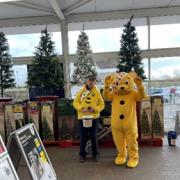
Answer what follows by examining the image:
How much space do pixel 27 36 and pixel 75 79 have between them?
208 centimetres

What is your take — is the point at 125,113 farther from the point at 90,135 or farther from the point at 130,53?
the point at 130,53

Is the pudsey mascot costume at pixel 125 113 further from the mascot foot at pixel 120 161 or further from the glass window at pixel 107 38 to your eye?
the glass window at pixel 107 38

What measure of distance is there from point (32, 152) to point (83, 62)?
393 cm

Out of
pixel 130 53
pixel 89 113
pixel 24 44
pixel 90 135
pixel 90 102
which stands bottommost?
pixel 90 135

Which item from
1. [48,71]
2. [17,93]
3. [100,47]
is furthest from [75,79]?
[17,93]

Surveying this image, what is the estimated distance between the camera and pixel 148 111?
5.67m

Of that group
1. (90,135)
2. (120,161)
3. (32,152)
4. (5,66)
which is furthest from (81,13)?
(32,152)

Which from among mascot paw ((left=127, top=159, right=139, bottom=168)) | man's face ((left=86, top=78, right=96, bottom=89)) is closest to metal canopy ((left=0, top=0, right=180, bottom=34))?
man's face ((left=86, top=78, right=96, bottom=89))

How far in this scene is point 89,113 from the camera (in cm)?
479

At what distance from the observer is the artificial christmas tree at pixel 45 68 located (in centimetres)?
686

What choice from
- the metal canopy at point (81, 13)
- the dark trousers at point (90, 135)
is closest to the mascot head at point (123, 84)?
the dark trousers at point (90, 135)

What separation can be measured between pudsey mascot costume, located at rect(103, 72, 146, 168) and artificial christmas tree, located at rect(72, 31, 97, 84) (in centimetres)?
222

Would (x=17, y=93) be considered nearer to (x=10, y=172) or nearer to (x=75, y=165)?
(x=75, y=165)

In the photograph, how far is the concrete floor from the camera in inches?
161
